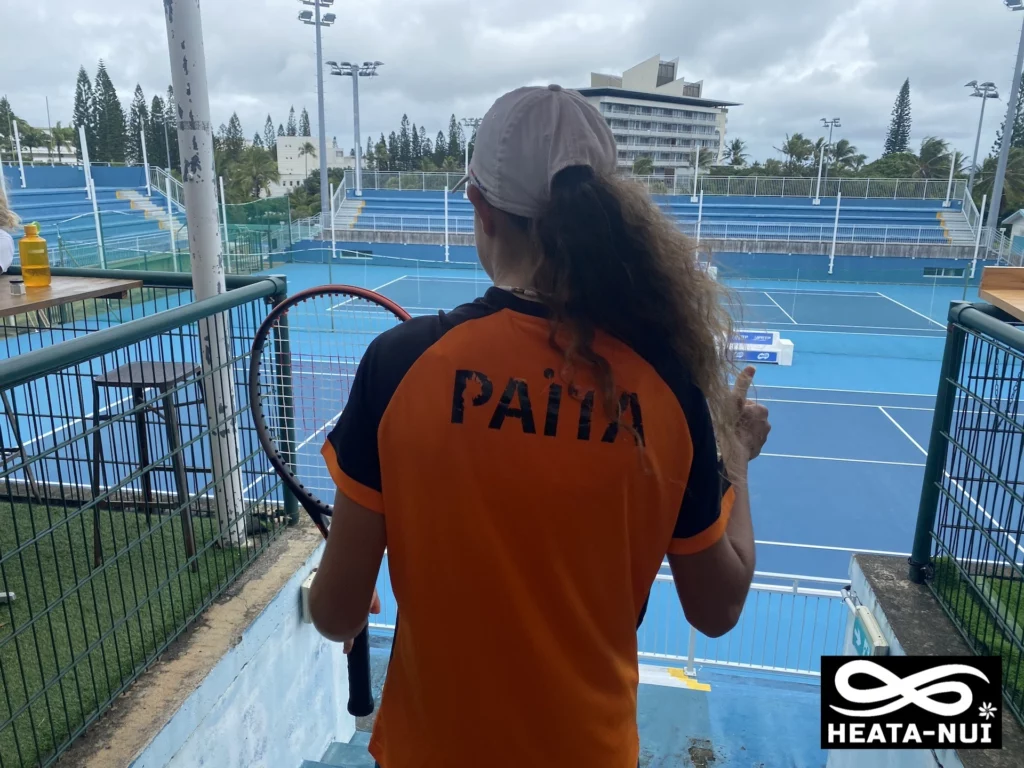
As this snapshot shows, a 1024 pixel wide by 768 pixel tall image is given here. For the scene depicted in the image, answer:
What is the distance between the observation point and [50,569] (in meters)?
2.87

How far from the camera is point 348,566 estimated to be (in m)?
1.00

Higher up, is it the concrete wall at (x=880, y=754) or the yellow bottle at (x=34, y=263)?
the yellow bottle at (x=34, y=263)

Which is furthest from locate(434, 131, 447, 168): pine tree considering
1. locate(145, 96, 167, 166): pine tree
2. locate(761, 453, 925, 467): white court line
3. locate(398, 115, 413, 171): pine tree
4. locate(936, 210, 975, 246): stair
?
locate(761, 453, 925, 467): white court line

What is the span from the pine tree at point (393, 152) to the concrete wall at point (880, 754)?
49.1 m

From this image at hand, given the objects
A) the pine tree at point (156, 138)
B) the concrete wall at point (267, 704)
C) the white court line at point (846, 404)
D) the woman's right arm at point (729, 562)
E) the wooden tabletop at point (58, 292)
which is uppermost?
the pine tree at point (156, 138)

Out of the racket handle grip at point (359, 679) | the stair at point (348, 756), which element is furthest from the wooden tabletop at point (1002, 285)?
the stair at point (348, 756)

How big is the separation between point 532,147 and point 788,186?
30.4 m

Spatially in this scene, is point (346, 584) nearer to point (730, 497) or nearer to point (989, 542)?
point (730, 497)

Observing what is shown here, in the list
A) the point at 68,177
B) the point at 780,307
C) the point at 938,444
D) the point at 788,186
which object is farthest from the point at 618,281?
the point at 788,186

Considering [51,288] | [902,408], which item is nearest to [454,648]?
[51,288]

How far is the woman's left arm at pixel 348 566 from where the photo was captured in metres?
0.97

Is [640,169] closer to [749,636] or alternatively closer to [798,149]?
[749,636]

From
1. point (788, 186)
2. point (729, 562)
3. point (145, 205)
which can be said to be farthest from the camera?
point (788, 186)

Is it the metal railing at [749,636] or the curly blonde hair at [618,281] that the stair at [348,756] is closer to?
the metal railing at [749,636]
